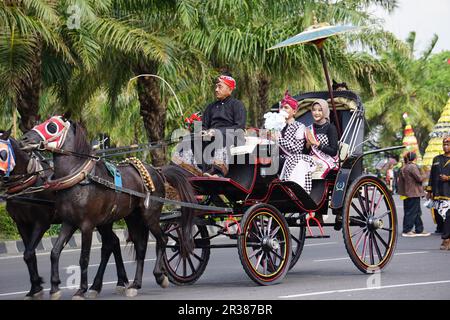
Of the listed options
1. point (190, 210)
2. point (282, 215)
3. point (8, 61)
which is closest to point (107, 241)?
point (190, 210)

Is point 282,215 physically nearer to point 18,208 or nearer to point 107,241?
point 107,241

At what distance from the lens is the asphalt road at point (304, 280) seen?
970cm

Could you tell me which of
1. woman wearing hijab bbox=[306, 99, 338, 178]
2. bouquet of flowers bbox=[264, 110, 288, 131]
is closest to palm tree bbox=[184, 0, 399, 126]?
woman wearing hijab bbox=[306, 99, 338, 178]

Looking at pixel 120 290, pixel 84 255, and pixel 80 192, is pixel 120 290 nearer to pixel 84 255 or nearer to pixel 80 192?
pixel 84 255

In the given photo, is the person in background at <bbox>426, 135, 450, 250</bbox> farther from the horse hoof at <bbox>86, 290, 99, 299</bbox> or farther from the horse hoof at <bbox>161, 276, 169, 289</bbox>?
the horse hoof at <bbox>86, 290, 99, 299</bbox>

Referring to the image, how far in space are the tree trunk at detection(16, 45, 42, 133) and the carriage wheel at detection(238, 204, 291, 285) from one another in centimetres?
708

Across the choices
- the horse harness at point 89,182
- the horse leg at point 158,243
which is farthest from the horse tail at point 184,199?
the horse leg at point 158,243

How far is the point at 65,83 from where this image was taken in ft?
63.2

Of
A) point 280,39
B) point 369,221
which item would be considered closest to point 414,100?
point 280,39

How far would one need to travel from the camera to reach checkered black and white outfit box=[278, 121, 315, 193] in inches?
436

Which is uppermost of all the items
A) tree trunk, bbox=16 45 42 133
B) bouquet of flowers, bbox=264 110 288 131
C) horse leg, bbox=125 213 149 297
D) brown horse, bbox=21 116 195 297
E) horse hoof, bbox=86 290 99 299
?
tree trunk, bbox=16 45 42 133

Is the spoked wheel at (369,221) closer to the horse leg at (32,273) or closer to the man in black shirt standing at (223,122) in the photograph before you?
the man in black shirt standing at (223,122)

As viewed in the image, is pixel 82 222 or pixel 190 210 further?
pixel 190 210
